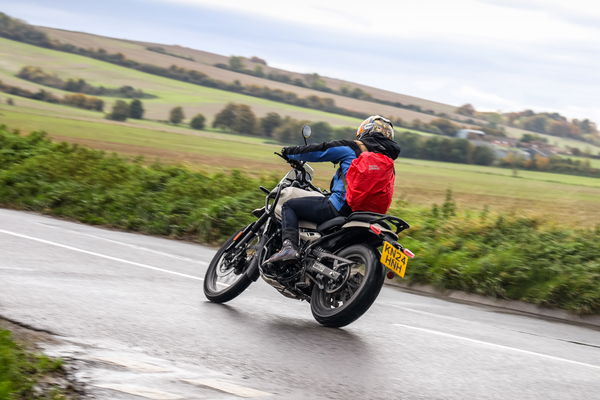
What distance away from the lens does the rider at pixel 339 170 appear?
25.8ft

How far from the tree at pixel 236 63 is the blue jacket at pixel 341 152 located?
241 ft

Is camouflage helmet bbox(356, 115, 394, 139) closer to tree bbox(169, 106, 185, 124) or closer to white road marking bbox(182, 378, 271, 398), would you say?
white road marking bbox(182, 378, 271, 398)

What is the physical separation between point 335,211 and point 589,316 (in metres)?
4.35

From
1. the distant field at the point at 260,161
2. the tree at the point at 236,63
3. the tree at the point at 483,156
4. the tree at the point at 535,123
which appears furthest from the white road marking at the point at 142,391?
the tree at the point at 236,63

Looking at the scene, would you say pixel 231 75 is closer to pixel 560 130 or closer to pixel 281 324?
pixel 560 130

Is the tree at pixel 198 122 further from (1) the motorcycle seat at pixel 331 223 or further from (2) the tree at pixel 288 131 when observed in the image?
(1) the motorcycle seat at pixel 331 223

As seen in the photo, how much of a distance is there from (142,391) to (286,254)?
3053 millimetres

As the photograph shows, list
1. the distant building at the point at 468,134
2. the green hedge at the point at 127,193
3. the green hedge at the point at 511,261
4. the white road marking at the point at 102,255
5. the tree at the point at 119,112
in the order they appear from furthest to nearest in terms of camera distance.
Answer: the tree at the point at 119,112 < the distant building at the point at 468,134 < the green hedge at the point at 127,193 < the green hedge at the point at 511,261 < the white road marking at the point at 102,255

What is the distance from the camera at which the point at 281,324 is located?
306 inches

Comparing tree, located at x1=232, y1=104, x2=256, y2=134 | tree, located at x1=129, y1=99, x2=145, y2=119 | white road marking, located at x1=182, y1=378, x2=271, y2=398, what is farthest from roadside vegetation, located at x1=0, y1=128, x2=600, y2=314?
tree, located at x1=129, y1=99, x2=145, y2=119

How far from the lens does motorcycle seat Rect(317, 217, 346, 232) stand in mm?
7781

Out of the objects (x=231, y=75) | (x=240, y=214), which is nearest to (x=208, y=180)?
(x=240, y=214)

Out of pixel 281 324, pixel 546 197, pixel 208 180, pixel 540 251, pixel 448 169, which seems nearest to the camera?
pixel 281 324

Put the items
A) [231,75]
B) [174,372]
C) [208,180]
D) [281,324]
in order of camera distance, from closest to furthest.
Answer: [174,372], [281,324], [208,180], [231,75]
